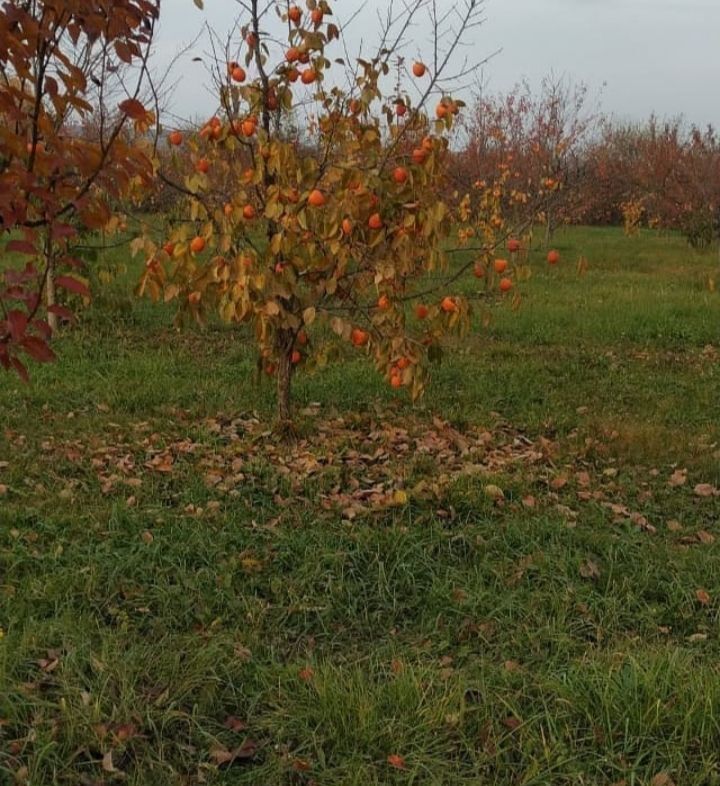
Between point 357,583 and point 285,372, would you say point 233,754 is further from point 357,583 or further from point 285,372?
point 285,372

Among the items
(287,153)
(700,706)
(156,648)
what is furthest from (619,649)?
(287,153)

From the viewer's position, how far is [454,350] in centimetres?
717

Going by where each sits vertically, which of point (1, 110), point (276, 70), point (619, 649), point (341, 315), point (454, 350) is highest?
point (276, 70)

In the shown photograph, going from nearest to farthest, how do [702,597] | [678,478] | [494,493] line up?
[702,597] < [494,493] < [678,478]

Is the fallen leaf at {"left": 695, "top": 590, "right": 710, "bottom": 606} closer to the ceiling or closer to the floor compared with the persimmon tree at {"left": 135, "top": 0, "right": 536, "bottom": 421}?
closer to the floor

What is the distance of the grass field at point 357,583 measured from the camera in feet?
7.34

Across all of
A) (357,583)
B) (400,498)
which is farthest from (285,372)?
(357,583)

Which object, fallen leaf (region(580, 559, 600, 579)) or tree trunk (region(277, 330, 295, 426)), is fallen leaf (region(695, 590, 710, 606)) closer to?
fallen leaf (region(580, 559, 600, 579))

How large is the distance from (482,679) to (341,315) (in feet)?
7.46

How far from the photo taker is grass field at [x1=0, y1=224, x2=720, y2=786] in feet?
7.34

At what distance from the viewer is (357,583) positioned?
10.3 feet

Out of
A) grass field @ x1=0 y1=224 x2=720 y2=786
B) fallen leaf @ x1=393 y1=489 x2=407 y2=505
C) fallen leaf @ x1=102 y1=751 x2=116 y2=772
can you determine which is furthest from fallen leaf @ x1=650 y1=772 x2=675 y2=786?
fallen leaf @ x1=393 y1=489 x2=407 y2=505

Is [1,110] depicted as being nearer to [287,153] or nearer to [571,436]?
[287,153]

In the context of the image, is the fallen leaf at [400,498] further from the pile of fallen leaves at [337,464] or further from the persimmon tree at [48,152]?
the persimmon tree at [48,152]
